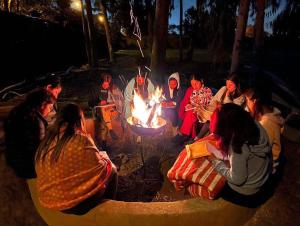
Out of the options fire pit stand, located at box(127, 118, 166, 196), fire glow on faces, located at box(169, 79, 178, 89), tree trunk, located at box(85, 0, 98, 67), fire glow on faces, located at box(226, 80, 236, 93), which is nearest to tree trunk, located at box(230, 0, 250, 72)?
fire glow on faces, located at box(169, 79, 178, 89)

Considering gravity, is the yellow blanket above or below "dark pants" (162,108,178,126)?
above

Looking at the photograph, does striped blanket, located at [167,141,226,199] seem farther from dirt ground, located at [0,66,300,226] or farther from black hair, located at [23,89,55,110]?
black hair, located at [23,89,55,110]

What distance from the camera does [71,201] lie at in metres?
2.97

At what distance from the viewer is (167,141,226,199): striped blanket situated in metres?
3.11

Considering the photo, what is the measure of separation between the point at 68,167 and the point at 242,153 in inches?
74.8

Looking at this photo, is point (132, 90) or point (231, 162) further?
point (132, 90)

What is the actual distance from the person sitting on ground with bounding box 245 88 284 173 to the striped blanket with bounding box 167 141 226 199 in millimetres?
947

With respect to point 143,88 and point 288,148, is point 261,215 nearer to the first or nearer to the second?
point 288,148

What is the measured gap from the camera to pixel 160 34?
8.54m

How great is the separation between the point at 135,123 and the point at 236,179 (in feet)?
6.43

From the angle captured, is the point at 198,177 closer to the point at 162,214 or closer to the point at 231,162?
the point at 231,162

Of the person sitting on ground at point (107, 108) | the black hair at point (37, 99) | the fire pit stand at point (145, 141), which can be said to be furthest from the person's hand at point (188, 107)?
the black hair at point (37, 99)

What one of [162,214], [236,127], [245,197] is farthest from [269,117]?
[162,214]

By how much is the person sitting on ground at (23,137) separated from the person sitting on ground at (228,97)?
323 cm
